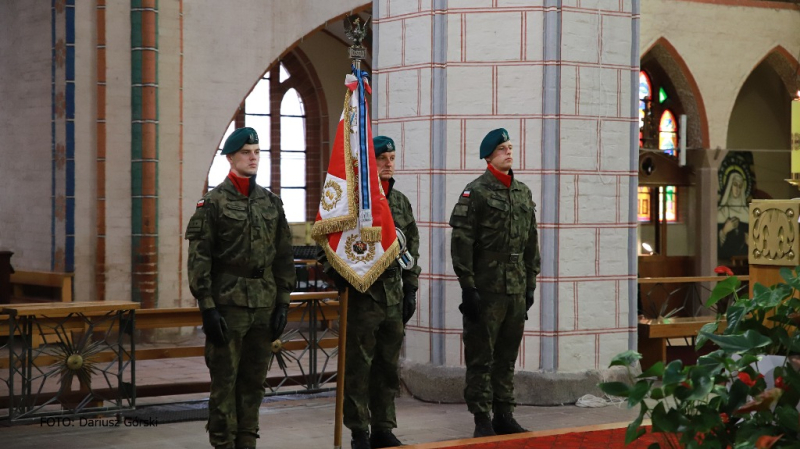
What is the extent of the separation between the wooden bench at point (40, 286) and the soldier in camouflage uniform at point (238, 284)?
653cm

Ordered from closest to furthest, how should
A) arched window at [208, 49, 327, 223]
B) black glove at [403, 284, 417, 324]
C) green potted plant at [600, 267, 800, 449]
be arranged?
1. green potted plant at [600, 267, 800, 449]
2. black glove at [403, 284, 417, 324]
3. arched window at [208, 49, 327, 223]

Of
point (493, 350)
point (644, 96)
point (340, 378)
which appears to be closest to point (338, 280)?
point (340, 378)

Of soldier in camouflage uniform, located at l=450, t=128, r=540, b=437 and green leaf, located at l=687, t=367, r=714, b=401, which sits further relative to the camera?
soldier in camouflage uniform, located at l=450, t=128, r=540, b=437

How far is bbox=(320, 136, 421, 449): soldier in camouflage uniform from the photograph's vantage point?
241 inches

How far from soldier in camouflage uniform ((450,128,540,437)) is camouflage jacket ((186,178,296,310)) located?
132 centimetres

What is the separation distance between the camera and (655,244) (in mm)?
17391

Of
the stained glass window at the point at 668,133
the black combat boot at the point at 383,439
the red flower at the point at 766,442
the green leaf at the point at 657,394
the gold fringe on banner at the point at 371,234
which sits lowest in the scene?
the black combat boot at the point at 383,439

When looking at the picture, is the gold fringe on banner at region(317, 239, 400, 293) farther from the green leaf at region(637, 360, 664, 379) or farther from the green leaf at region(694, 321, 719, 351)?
the green leaf at region(637, 360, 664, 379)

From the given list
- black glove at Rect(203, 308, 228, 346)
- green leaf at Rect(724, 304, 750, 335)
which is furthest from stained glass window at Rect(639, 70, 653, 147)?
green leaf at Rect(724, 304, 750, 335)

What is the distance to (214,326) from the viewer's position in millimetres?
5492

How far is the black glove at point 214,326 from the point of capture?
549 centimetres

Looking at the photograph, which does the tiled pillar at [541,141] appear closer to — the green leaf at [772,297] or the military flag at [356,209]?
the military flag at [356,209]

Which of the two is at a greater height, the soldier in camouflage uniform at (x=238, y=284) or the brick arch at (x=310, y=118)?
the brick arch at (x=310, y=118)

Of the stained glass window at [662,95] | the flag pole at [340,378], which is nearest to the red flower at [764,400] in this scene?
the flag pole at [340,378]
